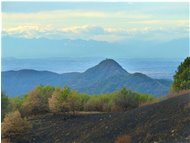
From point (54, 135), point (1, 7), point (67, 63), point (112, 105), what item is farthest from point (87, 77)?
point (1, 7)

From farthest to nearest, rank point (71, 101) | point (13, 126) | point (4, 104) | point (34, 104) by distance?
point (34, 104) → point (71, 101) → point (4, 104) → point (13, 126)

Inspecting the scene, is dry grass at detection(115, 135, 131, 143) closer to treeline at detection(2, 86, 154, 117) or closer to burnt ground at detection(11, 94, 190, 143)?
burnt ground at detection(11, 94, 190, 143)

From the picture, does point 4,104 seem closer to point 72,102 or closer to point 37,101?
point 72,102

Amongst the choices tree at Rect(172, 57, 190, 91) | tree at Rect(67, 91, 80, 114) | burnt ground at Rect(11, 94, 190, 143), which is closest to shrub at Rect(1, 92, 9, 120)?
burnt ground at Rect(11, 94, 190, 143)

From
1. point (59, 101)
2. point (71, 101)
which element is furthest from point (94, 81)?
point (59, 101)

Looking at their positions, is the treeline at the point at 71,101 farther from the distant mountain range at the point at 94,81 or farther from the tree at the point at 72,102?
the distant mountain range at the point at 94,81

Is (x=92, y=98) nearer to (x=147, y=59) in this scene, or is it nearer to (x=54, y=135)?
(x=54, y=135)
